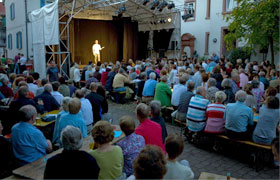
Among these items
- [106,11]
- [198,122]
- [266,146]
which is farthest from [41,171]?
[106,11]

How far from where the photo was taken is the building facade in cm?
1588

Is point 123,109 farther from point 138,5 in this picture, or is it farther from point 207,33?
point 207,33

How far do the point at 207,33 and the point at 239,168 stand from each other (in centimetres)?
1531

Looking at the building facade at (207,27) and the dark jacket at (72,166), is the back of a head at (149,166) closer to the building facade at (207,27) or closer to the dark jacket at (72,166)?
the dark jacket at (72,166)

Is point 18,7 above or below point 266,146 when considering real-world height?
above

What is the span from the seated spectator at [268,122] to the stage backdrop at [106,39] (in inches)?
571

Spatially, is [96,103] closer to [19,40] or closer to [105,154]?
[105,154]

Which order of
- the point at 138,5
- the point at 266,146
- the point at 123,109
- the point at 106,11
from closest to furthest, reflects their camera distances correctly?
1. the point at 266,146
2. the point at 123,109
3. the point at 138,5
4. the point at 106,11

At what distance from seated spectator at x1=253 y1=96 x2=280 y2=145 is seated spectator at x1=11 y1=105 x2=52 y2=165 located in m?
3.14

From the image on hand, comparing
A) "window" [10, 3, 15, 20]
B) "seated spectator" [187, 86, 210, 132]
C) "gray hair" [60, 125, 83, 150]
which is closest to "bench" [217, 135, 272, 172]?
"seated spectator" [187, 86, 210, 132]

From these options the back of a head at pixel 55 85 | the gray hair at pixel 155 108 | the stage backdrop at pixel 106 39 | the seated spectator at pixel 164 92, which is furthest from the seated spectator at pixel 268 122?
the stage backdrop at pixel 106 39

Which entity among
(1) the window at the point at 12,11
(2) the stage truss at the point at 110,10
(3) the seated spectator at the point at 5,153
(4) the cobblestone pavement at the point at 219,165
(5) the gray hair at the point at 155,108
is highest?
(1) the window at the point at 12,11

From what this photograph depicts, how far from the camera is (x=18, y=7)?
17359 millimetres

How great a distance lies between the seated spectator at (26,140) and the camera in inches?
122
